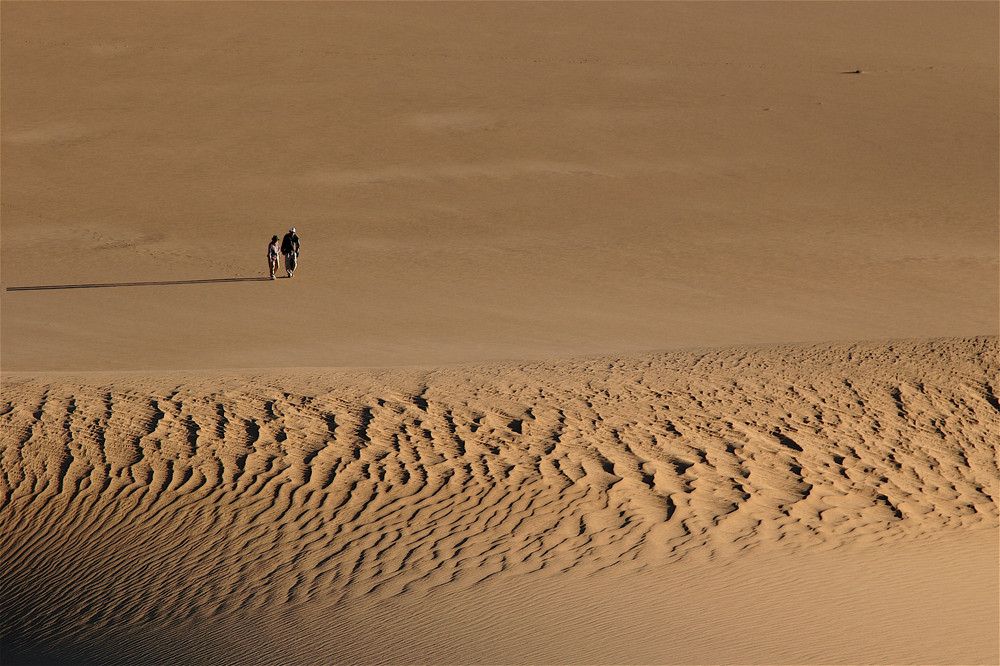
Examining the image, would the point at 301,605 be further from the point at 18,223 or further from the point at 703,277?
the point at 18,223

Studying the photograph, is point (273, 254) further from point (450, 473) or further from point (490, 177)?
point (450, 473)

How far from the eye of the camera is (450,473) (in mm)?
7781

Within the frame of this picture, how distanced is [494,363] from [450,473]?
8.58 ft

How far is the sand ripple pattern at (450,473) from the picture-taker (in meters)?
6.51

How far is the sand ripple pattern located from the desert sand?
0.04 m

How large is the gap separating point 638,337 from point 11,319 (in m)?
8.66

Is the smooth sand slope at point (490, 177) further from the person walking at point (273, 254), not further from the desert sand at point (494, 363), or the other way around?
the person walking at point (273, 254)

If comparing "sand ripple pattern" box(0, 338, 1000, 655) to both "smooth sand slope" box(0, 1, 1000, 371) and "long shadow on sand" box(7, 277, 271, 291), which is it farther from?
"long shadow on sand" box(7, 277, 271, 291)

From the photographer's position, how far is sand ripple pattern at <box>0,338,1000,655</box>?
21.4ft

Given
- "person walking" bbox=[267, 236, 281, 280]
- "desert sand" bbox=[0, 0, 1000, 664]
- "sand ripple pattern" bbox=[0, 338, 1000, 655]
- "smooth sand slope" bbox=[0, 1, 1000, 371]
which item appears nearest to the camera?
"desert sand" bbox=[0, 0, 1000, 664]

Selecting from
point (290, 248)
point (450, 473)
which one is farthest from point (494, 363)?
point (290, 248)

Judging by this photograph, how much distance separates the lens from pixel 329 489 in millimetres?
7516

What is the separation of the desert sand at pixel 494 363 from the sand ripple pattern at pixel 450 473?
0.13ft

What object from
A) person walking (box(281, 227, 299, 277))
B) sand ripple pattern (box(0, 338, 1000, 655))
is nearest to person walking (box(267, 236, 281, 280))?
person walking (box(281, 227, 299, 277))
